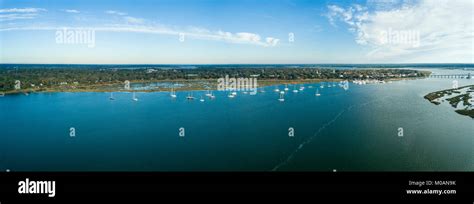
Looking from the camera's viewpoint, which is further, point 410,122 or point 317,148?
point 410,122

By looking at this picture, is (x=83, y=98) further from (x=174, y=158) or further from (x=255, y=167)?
(x=255, y=167)
